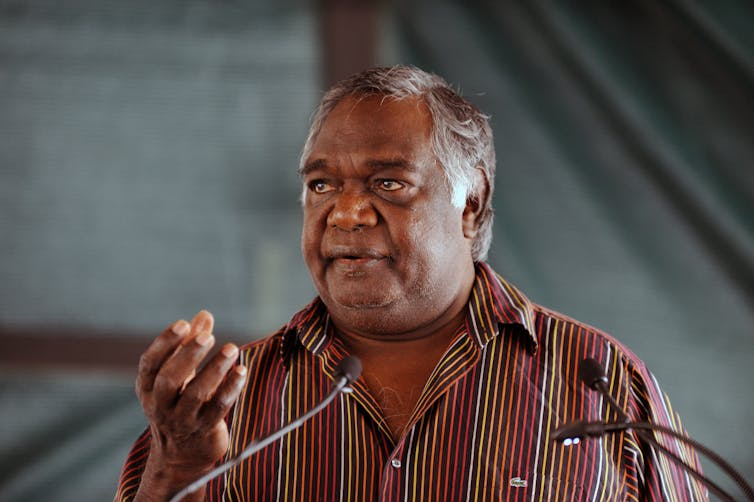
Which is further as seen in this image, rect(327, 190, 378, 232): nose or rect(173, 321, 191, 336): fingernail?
rect(327, 190, 378, 232): nose

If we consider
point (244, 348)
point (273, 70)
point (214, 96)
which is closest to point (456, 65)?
point (273, 70)

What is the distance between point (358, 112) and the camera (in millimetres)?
2242

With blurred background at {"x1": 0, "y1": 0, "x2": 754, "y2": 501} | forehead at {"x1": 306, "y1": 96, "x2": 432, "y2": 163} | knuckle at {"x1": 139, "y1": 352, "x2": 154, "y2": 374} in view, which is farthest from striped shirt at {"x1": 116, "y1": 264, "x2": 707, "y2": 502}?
blurred background at {"x1": 0, "y1": 0, "x2": 754, "y2": 501}

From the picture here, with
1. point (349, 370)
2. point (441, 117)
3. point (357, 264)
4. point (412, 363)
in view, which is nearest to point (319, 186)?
point (357, 264)

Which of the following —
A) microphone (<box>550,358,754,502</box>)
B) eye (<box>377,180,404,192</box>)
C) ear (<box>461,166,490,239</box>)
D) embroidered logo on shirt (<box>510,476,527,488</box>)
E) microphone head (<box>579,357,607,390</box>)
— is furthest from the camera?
ear (<box>461,166,490,239</box>)

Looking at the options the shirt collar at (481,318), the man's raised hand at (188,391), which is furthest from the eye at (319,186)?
the man's raised hand at (188,391)

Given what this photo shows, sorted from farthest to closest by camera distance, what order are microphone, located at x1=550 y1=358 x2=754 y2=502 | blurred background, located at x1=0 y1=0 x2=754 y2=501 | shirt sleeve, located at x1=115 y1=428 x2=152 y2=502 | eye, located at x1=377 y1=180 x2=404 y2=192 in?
blurred background, located at x1=0 y1=0 x2=754 y2=501, eye, located at x1=377 y1=180 x2=404 y2=192, shirt sleeve, located at x1=115 y1=428 x2=152 y2=502, microphone, located at x1=550 y1=358 x2=754 y2=502

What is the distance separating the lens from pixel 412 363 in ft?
7.38

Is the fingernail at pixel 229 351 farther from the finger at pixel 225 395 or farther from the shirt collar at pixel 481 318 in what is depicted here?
the shirt collar at pixel 481 318

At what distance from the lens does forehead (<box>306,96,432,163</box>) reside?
7.23 ft

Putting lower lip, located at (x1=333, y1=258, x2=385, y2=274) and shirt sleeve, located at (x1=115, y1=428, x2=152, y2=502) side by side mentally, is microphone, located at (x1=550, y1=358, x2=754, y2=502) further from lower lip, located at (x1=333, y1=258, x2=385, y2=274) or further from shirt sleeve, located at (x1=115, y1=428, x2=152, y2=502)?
shirt sleeve, located at (x1=115, y1=428, x2=152, y2=502)

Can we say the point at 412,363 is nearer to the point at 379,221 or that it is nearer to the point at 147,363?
the point at 379,221

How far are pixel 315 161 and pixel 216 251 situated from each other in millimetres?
1455

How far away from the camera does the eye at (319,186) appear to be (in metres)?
2.24
